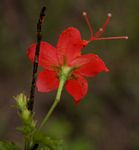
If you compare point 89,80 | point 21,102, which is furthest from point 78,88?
point 89,80

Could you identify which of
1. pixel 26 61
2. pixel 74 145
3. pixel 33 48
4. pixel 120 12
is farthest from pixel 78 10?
pixel 33 48

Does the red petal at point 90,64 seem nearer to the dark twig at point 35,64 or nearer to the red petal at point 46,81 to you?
the red petal at point 46,81

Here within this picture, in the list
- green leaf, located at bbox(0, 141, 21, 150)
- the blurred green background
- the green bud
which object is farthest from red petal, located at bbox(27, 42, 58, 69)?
the blurred green background

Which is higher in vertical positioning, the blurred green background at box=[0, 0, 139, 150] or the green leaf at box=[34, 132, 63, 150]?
the green leaf at box=[34, 132, 63, 150]

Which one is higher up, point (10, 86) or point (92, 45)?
point (92, 45)

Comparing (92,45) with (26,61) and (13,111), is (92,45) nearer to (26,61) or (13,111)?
(26,61)

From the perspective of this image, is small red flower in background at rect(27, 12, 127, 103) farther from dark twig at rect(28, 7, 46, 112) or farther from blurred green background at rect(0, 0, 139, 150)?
blurred green background at rect(0, 0, 139, 150)

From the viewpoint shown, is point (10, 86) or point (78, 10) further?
point (78, 10)
